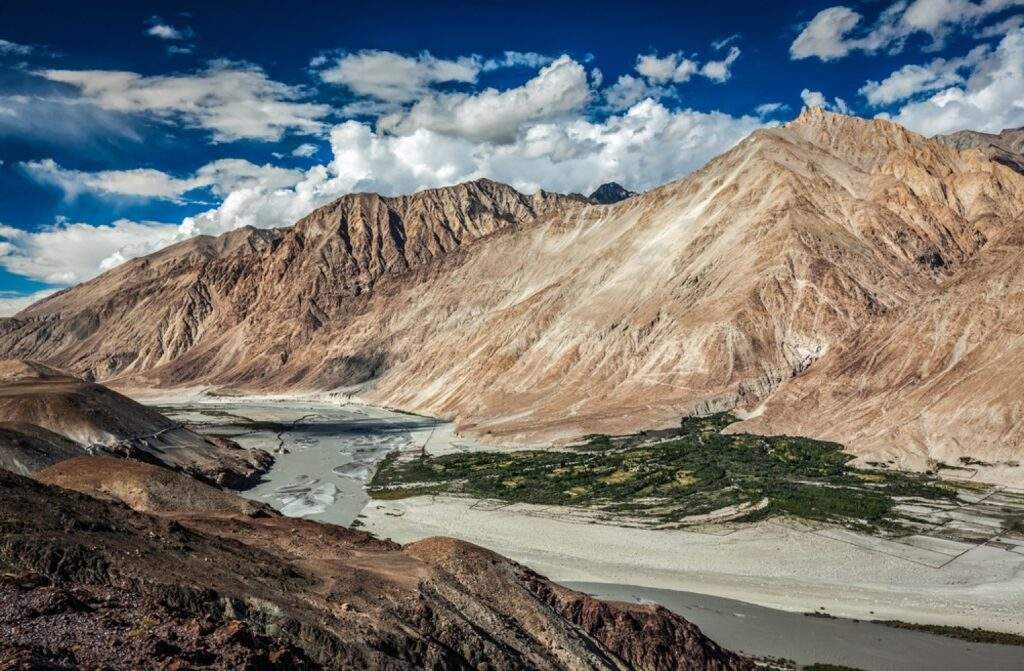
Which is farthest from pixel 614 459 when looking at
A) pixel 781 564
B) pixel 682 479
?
pixel 781 564

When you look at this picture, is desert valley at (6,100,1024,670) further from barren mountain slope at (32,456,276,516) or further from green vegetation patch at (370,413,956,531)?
green vegetation patch at (370,413,956,531)

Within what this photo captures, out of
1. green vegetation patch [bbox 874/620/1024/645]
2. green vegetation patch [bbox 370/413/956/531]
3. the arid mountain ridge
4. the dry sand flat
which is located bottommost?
green vegetation patch [bbox 874/620/1024/645]

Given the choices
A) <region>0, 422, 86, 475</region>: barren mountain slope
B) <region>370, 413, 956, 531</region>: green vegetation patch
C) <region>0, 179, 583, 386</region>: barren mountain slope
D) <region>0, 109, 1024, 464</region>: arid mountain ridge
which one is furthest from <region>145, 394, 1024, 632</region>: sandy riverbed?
<region>0, 179, 583, 386</region>: barren mountain slope

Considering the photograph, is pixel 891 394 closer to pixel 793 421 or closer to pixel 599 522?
pixel 793 421

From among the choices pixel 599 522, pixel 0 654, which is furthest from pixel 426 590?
pixel 599 522

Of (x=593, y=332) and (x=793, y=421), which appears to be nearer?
(x=793, y=421)

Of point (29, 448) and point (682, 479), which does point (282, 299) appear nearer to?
point (29, 448)
